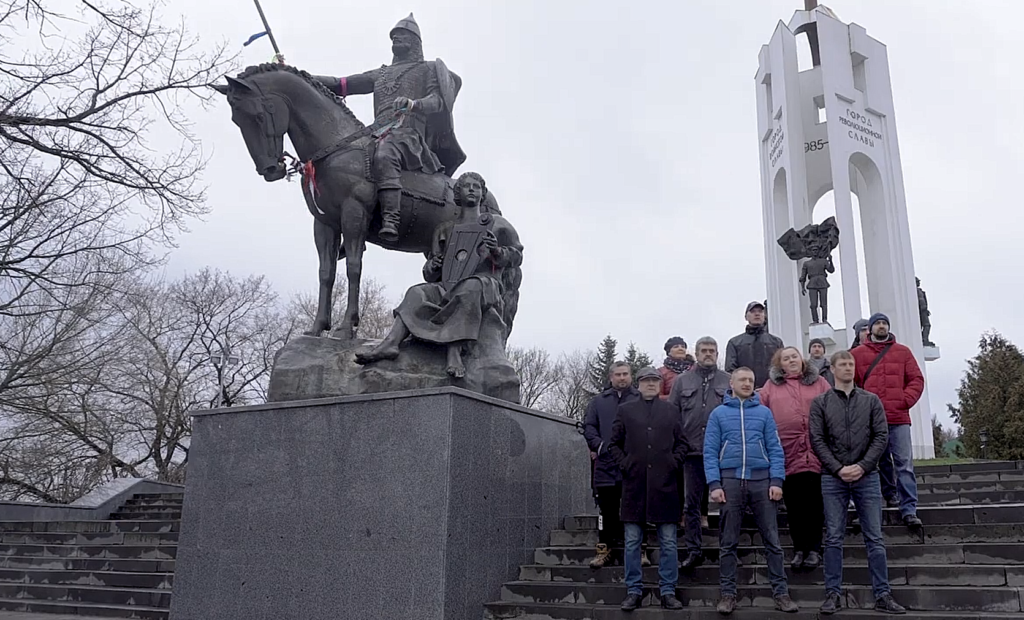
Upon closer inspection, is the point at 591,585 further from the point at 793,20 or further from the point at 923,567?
the point at 793,20

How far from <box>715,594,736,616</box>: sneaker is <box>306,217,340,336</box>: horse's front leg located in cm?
458

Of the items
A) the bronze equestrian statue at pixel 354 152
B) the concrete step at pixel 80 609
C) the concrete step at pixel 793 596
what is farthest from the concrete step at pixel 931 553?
the concrete step at pixel 80 609

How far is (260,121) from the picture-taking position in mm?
7789

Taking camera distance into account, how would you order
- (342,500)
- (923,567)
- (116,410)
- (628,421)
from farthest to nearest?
(116,410)
(342,500)
(628,421)
(923,567)

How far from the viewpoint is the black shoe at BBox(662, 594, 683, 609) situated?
232 inches

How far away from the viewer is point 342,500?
6.73m

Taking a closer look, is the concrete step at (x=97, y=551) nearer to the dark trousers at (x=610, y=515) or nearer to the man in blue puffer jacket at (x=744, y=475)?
the dark trousers at (x=610, y=515)

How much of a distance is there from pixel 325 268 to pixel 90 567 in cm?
585

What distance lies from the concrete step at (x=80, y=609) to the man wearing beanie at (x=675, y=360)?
5455 mm

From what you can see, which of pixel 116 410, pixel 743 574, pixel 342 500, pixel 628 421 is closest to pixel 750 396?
pixel 628 421

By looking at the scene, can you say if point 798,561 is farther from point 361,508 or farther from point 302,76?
point 302,76

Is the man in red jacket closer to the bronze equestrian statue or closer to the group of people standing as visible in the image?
the group of people standing

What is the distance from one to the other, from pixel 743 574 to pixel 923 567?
125 cm

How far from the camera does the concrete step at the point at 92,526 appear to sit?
12.4 m
